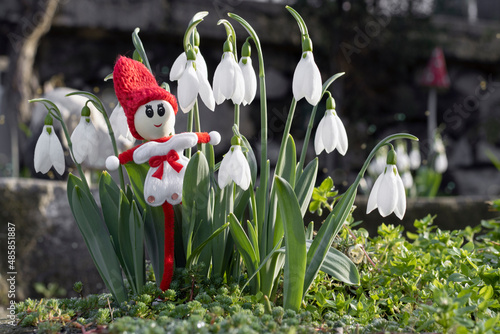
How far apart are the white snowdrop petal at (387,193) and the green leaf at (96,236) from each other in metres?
0.69

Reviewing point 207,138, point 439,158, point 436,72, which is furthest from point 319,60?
point 207,138

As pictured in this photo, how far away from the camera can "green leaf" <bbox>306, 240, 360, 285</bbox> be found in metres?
1.23

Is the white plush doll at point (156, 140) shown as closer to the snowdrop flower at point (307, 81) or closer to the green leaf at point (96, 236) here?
the green leaf at point (96, 236)

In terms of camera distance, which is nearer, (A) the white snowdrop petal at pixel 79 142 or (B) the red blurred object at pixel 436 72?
(A) the white snowdrop petal at pixel 79 142

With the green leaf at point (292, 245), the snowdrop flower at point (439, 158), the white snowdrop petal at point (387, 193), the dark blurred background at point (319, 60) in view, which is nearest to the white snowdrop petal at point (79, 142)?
the green leaf at point (292, 245)

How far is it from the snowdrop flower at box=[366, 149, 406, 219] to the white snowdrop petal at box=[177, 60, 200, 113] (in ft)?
1.60

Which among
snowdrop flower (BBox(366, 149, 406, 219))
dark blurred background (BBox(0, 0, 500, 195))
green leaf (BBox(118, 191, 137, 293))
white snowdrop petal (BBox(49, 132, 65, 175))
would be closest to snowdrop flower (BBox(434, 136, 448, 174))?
dark blurred background (BBox(0, 0, 500, 195))

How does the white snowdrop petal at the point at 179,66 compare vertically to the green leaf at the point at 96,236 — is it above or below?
above

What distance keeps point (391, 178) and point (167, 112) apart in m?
0.58

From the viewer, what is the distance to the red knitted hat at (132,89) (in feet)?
A: 4.00

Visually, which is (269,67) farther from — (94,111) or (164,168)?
(164,168)

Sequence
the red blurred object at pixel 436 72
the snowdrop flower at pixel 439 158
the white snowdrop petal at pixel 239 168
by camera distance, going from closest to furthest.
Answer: the white snowdrop petal at pixel 239 168
the snowdrop flower at pixel 439 158
the red blurred object at pixel 436 72

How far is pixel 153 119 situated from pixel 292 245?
18.3 inches

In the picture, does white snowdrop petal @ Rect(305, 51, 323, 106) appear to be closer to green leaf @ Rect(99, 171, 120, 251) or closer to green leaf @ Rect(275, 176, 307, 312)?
green leaf @ Rect(275, 176, 307, 312)
